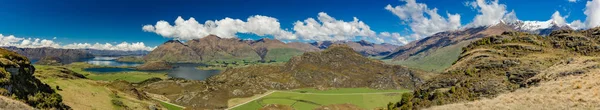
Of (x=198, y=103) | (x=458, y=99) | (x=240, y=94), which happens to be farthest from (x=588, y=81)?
(x=240, y=94)

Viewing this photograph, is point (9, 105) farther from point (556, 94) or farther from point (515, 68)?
point (515, 68)

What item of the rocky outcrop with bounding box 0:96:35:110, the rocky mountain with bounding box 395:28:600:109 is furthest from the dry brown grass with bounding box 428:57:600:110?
the rocky outcrop with bounding box 0:96:35:110

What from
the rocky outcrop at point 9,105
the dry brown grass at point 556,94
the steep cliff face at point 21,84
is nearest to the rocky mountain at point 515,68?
the dry brown grass at point 556,94

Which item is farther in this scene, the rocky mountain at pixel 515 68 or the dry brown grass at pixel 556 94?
the rocky mountain at pixel 515 68

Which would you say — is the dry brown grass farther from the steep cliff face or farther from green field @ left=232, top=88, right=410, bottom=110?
green field @ left=232, top=88, right=410, bottom=110

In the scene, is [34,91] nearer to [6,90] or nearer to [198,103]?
[6,90]

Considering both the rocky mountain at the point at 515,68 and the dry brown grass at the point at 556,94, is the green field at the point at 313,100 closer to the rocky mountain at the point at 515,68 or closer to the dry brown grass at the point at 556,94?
the rocky mountain at the point at 515,68
